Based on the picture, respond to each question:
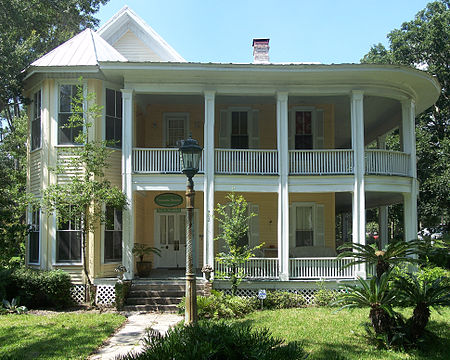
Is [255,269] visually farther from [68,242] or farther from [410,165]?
[410,165]

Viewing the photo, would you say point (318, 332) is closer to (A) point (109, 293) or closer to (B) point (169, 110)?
(A) point (109, 293)

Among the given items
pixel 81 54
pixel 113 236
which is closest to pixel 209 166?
pixel 113 236

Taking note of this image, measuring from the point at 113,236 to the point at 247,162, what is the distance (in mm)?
5167

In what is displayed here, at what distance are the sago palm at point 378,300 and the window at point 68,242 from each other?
8.88m

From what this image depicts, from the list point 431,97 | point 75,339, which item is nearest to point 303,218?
point 431,97

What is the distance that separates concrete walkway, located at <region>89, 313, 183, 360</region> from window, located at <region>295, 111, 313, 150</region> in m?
8.17

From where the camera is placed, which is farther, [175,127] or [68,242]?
[175,127]

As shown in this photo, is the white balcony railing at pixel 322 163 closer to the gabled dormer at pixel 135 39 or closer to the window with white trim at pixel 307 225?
the window with white trim at pixel 307 225

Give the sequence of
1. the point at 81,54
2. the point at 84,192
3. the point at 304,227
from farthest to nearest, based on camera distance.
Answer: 1. the point at 304,227
2. the point at 81,54
3. the point at 84,192

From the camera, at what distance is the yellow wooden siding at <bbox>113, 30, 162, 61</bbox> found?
704 inches

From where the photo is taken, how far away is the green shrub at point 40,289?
12.2m

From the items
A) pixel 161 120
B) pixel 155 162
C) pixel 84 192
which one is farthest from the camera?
→ pixel 161 120

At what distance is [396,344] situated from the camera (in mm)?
Result: 7926

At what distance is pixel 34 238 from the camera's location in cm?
1428
